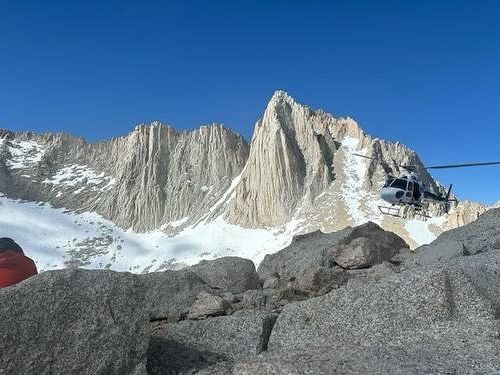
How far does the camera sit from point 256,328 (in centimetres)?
1191

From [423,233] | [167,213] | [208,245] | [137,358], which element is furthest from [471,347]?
[167,213]

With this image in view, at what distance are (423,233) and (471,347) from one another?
266ft

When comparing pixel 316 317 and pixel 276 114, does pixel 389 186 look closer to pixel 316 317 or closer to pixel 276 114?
pixel 316 317

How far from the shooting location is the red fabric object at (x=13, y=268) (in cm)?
1209

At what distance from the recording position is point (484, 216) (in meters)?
23.1

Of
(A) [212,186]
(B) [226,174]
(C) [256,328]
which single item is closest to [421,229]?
(B) [226,174]

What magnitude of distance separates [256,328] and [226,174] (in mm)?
134172

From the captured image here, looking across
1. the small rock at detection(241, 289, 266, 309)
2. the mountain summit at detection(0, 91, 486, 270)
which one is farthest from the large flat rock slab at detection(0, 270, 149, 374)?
the mountain summit at detection(0, 91, 486, 270)

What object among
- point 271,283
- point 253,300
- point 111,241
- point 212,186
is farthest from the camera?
point 212,186

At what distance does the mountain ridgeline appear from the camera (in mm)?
109438

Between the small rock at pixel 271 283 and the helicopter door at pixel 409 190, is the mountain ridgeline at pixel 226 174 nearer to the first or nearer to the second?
the helicopter door at pixel 409 190

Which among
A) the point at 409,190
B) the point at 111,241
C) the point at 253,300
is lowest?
the point at 253,300

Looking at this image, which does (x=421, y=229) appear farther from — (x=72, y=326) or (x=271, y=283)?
(x=72, y=326)

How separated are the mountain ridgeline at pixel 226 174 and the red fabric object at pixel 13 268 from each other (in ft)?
247
